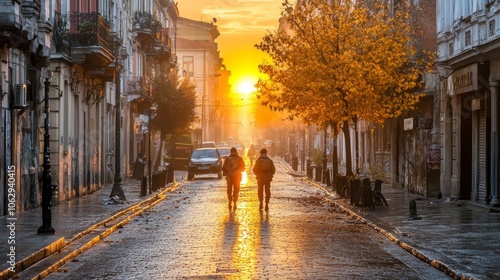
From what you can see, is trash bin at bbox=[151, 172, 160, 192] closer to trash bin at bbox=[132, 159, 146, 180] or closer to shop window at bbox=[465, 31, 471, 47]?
trash bin at bbox=[132, 159, 146, 180]

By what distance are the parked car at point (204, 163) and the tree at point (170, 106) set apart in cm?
1070

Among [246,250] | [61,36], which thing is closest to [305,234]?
[246,250]

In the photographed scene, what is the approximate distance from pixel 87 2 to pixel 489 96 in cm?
1675

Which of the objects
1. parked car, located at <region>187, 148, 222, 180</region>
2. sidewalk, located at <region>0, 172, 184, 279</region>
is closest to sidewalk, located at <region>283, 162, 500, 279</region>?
sidewalk, located at <region>0, 172, 184, 279</region>

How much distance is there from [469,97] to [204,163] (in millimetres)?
27634

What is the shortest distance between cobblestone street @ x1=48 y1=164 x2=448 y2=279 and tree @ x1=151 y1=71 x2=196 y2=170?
1563 inches

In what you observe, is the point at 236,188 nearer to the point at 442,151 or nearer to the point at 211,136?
the point at 442,151

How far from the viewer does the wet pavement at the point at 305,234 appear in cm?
1424

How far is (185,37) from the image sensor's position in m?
125

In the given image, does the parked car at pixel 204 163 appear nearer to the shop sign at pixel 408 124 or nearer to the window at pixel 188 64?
the shop sign at pixel 408 124

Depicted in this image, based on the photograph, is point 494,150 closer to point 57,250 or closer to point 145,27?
point 57,250

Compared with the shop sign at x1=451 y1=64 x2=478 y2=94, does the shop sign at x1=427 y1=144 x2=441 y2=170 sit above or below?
below

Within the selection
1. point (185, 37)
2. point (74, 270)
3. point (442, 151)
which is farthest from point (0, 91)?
point (185, 37)

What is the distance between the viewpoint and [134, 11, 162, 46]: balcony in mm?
57000
